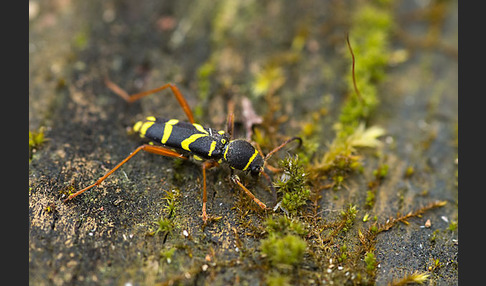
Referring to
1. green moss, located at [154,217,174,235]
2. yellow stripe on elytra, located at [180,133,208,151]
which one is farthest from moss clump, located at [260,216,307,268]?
yellow stripe on elytra, located at [180,133,208,151]

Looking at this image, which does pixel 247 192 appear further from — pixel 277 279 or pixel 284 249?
pixel 277 279

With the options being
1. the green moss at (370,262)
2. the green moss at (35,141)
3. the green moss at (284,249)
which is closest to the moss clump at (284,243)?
the green moss at (284,249)

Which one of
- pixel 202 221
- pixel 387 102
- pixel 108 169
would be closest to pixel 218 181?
pixel 202 221

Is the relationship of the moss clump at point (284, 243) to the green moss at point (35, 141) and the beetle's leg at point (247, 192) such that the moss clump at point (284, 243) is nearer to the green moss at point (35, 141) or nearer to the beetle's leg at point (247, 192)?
the beetle's leg at point (247, 192)

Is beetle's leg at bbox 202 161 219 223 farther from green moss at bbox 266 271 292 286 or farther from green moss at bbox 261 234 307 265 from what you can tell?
green moss at bbox 266 271 292 286

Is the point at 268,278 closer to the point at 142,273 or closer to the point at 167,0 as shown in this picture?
the point at 142,273
